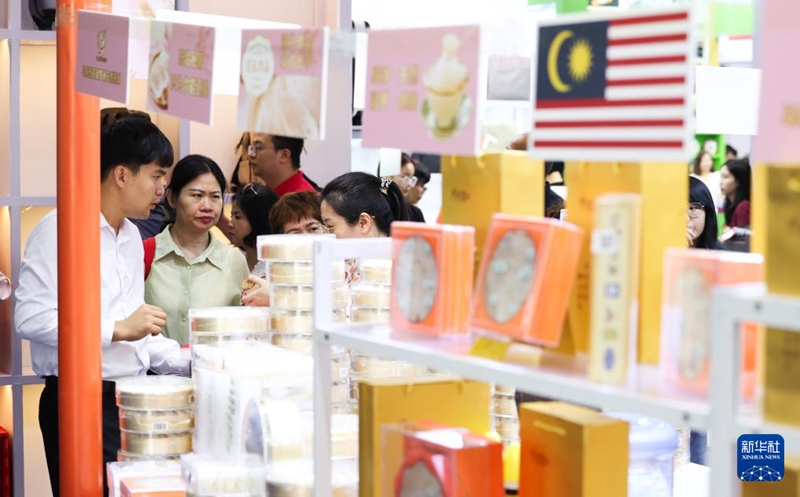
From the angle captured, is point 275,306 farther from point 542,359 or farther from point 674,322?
point 674,322

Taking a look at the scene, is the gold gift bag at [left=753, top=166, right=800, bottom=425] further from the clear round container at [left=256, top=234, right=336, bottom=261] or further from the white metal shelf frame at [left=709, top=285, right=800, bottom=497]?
the clear round container at [left=256, top=234, right=336, bottom=261]

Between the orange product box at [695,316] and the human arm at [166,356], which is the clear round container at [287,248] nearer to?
the human arm at [166,356]

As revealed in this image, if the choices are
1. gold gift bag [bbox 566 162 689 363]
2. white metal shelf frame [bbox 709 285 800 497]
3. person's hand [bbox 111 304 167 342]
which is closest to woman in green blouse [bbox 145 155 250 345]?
person's hand [bbox 111 304 167 342]

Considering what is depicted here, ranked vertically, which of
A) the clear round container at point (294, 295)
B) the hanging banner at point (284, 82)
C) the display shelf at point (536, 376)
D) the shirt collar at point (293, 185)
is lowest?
the clear round container at point (294, 295)

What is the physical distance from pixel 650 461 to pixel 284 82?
3.18 ft

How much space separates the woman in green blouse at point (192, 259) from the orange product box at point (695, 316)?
Result: 239 centimetres

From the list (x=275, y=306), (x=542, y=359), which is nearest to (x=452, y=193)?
(x=542, y=359)

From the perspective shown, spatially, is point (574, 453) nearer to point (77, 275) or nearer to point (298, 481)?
point (298, 481)

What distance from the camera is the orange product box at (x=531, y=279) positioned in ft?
5.02

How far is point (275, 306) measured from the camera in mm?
2730

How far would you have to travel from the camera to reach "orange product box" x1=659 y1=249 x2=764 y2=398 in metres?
1.36

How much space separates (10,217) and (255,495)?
6.98ft

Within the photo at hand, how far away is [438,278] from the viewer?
5.66 ft

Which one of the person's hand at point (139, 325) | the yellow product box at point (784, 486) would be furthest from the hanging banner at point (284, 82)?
the person's hand at point (139, 325)
